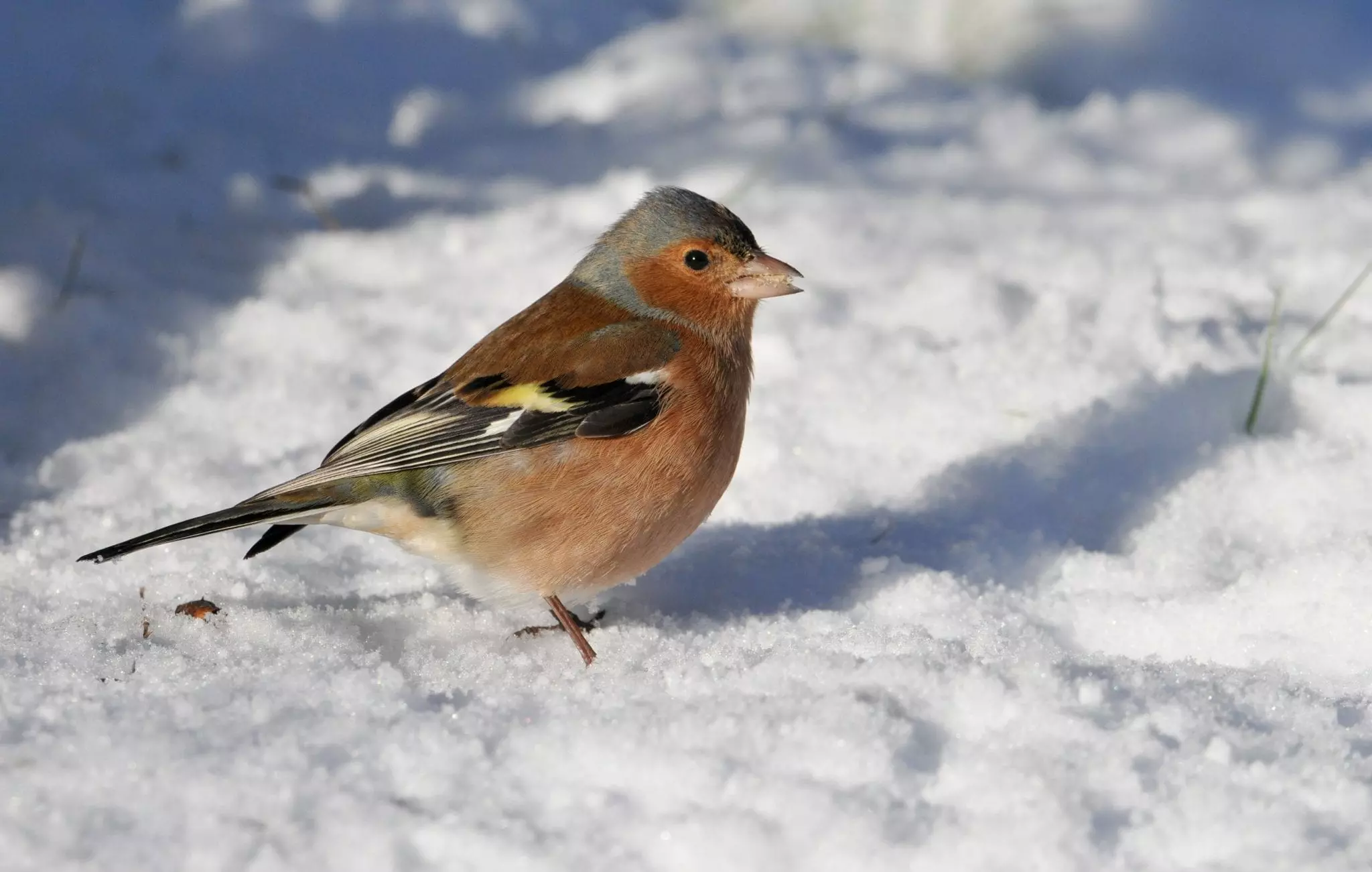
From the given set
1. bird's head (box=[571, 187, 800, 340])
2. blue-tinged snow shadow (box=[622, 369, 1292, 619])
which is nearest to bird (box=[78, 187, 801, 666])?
bird's head (box=[571, 187, 800, 340])

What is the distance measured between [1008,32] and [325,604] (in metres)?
5.08

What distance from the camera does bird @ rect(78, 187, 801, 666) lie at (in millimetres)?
3346

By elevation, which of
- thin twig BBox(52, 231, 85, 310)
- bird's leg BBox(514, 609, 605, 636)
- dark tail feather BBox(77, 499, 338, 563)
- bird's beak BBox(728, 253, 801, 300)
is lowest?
bird's leg BBox(514, 609, 605, 636)

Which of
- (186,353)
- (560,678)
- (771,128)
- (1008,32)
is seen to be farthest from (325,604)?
(1008,32)

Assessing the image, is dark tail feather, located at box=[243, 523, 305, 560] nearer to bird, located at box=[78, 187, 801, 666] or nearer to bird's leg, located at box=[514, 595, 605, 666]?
bird, located at box=[78, 187, 801, 666]

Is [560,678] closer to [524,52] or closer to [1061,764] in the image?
[1061,764]

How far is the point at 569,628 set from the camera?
3393 millimetres

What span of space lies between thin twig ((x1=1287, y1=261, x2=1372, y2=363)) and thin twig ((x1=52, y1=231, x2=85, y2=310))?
168 inches

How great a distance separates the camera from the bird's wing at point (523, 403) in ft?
11.1

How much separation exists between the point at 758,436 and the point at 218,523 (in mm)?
1896

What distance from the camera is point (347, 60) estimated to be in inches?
252

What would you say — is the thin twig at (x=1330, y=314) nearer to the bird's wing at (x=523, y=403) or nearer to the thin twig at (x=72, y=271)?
the bird's wing at (x=523, y=403)

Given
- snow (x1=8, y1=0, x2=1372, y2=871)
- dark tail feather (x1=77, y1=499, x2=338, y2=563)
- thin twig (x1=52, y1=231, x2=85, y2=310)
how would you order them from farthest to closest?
thin twig (x1=52, y1=231, x2=85, y2=310) → dark tail feather (x1=77, y1=499, x2=338, y2=563) → snow (x1=8, y1=0, x2=1372, y2=871)

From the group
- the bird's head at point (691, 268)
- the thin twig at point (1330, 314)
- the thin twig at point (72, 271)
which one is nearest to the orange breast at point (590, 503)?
the bird's head at point (691, 268)
